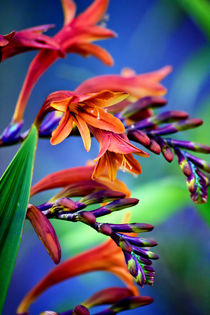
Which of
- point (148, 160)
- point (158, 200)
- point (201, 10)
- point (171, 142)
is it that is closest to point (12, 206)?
point (171, 142)

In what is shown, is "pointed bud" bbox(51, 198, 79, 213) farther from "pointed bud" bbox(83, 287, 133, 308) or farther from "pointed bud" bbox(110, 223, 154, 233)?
"pointed bud" bbox(83, 287, 133, 308)

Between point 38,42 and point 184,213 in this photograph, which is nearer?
point 38,42

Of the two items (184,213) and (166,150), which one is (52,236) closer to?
(166,150)

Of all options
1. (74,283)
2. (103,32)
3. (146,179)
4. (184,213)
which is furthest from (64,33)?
(74,283)

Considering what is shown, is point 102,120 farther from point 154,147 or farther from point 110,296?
point 110,296

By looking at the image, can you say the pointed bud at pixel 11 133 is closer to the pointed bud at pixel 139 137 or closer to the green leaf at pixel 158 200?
the pointed bud at pixel 139 137

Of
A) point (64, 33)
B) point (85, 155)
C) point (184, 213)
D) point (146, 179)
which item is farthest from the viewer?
point (85, 155)

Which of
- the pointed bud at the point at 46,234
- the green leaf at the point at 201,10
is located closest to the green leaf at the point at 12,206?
the pointed bud at the point at 46,234

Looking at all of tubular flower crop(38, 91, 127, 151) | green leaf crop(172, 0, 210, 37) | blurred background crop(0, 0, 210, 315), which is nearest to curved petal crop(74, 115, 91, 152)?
tubular flower crop(38, 91, 127, 151)
